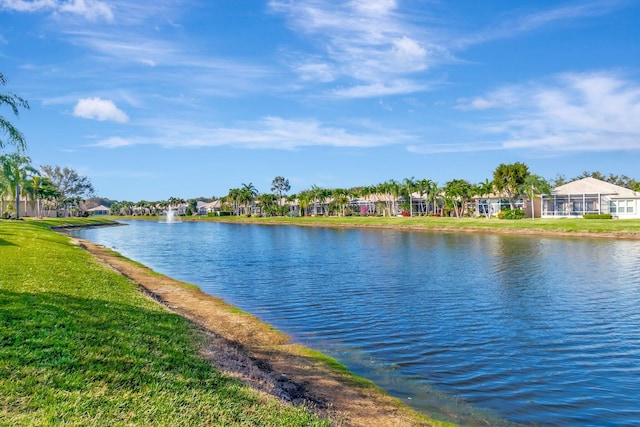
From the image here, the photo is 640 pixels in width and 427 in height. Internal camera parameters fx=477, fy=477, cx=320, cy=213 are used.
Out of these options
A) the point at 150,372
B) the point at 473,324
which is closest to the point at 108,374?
the point at 150,372

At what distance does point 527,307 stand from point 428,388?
949 centimetres

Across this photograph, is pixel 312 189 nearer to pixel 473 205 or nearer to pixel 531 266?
pixel 473 205

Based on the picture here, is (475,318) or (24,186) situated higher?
(24,186)

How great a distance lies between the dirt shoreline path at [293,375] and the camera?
8062 mm

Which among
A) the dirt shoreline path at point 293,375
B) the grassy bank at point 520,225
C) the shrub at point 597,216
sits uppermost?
the shrub at point 597,216

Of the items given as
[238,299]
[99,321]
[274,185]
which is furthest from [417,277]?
[274,185]

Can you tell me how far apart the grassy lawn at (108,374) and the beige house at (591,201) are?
7364cm

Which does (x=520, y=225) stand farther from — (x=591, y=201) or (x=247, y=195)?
(x=247, y=195)

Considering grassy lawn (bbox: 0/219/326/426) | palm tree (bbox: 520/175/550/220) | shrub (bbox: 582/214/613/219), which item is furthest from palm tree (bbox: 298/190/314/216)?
grassy lawn (bbox: 0/219/326/426)

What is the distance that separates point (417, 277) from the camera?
2536 centimetres

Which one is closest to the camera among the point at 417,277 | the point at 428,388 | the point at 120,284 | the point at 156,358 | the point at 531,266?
the point at 156,358

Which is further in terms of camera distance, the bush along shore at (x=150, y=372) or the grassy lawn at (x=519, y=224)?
the grassy lawn at (x=519, y=224)

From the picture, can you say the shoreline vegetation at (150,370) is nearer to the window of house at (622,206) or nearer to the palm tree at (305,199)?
the window of house at (622,206)

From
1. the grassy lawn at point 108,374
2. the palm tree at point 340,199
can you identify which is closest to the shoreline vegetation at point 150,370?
the grassy lawn at point 108,374
